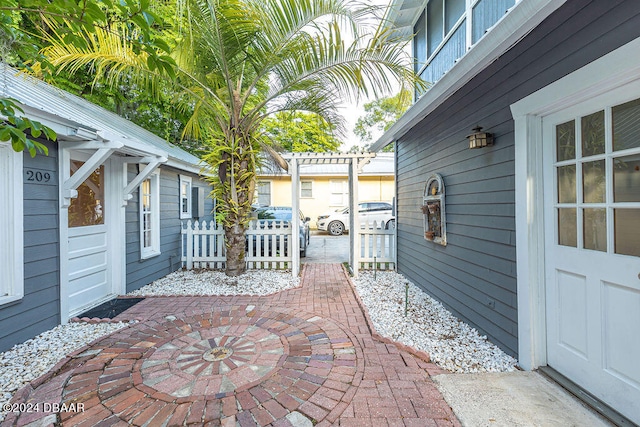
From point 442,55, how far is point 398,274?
3.89 metres

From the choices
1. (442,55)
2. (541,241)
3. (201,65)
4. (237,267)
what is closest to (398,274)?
(237,267)

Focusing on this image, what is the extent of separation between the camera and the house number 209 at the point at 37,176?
2.89 metres

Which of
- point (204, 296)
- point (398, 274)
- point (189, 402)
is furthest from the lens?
point (398, 274)

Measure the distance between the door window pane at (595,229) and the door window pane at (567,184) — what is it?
164 mm

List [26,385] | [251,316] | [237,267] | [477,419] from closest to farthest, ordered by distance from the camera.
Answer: [477,419] < [26,385] < [251,316] < [237,267]

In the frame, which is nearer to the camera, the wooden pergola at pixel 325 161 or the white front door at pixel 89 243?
the white front door at pixel 89 243

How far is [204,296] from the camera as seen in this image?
168 inches

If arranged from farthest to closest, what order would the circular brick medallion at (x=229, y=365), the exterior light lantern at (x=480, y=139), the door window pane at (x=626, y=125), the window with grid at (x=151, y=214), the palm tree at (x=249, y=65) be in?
the window with grid at (x=151, y=214) → the palm tree at (x=249, y=65) → the exterior light lantern at (x=480, y=139) → the circular brick medallion at (x=229, y=365) → the door window pane at (x=626, y=125)

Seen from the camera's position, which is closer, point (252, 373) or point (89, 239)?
point (252, 373)

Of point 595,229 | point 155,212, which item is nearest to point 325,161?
point 155,212

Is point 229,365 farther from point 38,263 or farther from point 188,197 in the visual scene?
point 188,197

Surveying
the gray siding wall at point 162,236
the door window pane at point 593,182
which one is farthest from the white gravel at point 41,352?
the door window pane at point 593,182

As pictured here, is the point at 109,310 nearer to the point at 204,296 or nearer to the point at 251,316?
the point at 204,296

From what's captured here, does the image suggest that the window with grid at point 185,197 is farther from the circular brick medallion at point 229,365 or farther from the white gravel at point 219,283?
A: the circular brick medallion at point 229,365
